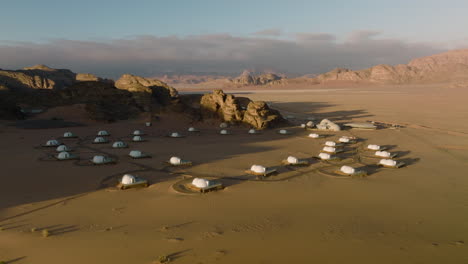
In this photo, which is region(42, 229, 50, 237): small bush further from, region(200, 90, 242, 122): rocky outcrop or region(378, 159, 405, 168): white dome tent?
region(200, 90, 242, 122): rocky outcrop

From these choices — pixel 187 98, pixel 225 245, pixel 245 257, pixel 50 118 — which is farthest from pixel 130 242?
pixel 187 98

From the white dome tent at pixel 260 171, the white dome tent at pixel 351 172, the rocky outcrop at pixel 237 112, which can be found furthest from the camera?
the rocky outcrop at pixel 237 112

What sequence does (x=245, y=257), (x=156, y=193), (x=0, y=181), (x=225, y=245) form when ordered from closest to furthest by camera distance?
(x=245, y=257)
(x=225, y=245)
(x=156, y=193)
(x=0, y=181)

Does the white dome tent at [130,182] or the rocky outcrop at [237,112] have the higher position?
Answer: the rocky outcrop at [237,112]

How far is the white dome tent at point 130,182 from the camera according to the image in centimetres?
1673

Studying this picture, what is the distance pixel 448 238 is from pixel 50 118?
45503 millimetres

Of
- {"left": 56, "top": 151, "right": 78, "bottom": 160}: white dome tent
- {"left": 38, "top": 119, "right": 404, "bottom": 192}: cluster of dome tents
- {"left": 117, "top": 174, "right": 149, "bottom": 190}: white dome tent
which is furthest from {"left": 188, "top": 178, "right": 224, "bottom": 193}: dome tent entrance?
{"left": 56, "top": 151, "right": 78, "bottom": 160}: white dome tent

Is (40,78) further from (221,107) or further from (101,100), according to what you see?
(221,107)

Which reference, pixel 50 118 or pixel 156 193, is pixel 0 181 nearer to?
pixel 156 193

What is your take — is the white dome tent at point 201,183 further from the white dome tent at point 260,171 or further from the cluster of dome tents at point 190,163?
the white dome tent at point 260,171

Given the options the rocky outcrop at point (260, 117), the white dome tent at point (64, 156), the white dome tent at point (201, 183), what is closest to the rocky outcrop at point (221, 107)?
the rocky outcrop at point (260, 117)

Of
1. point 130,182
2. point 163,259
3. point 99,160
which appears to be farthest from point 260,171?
point 99,160

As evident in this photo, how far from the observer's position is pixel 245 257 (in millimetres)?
10242

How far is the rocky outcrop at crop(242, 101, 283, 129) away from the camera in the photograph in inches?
1585
